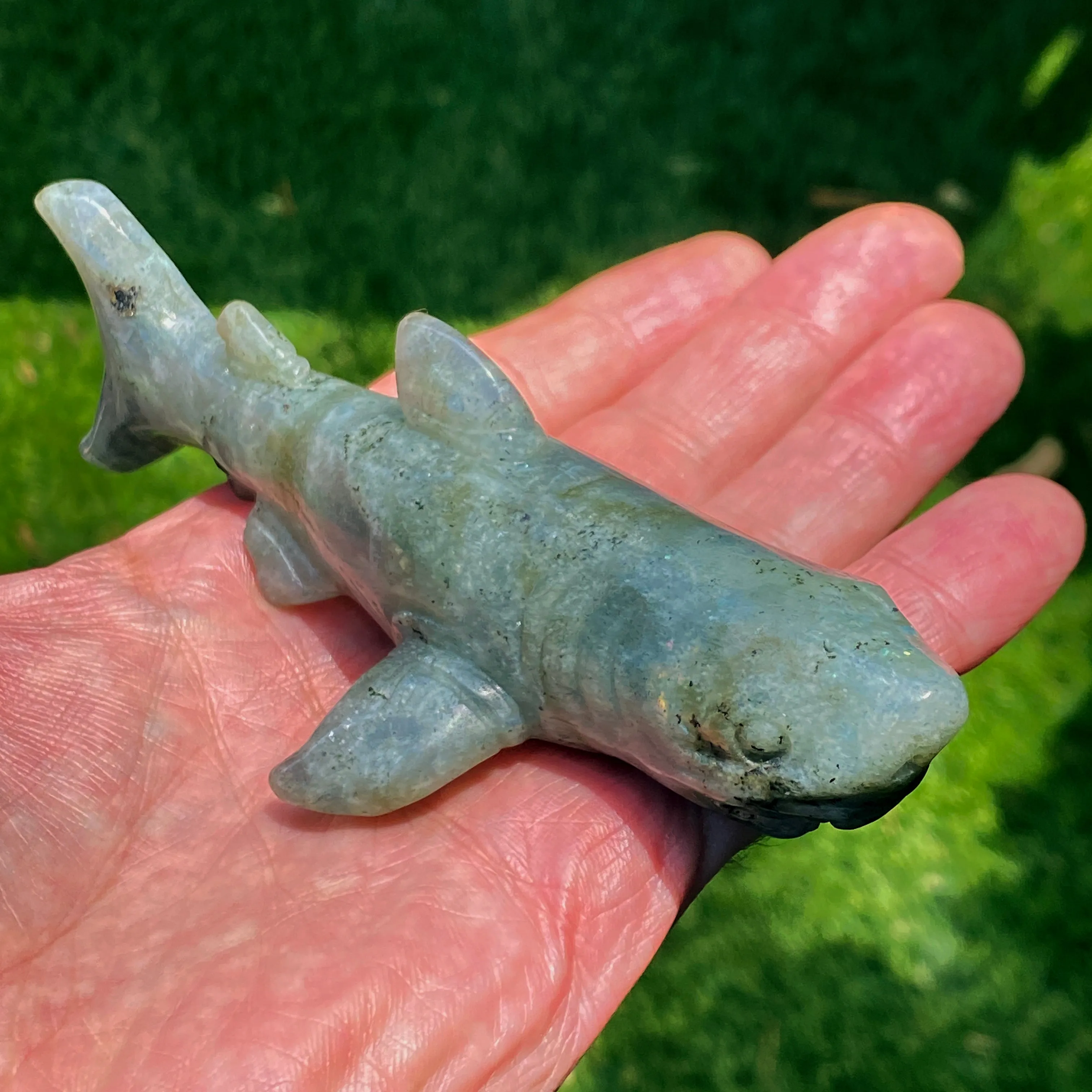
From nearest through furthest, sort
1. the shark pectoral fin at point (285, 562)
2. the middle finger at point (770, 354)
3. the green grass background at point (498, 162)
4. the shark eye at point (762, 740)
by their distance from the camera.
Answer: the shark eye at point (762, 740) → the shark pectoral fin at point (285, 562) → the middle finger at point (770, 354) → the green grass background at point (498, 162)

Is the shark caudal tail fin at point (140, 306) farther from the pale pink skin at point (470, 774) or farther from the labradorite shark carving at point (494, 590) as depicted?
the pale pink skin at point (470, 774)

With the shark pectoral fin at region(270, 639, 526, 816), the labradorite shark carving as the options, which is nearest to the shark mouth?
the labradorite shark carving

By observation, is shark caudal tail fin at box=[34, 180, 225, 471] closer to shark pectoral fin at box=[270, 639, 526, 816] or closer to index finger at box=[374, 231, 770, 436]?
index finger at box=[374, 231, 770, 436]

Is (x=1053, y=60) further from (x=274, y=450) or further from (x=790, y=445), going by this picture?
(x=274, y=450)

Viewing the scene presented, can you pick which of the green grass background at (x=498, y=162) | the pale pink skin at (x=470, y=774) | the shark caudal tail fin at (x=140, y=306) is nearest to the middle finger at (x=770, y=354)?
the pale pink skin at (x=470, y=774)

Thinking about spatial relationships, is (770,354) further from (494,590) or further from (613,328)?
(494,590)

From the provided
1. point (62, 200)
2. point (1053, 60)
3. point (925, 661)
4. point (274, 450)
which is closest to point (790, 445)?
point (925, 661)
